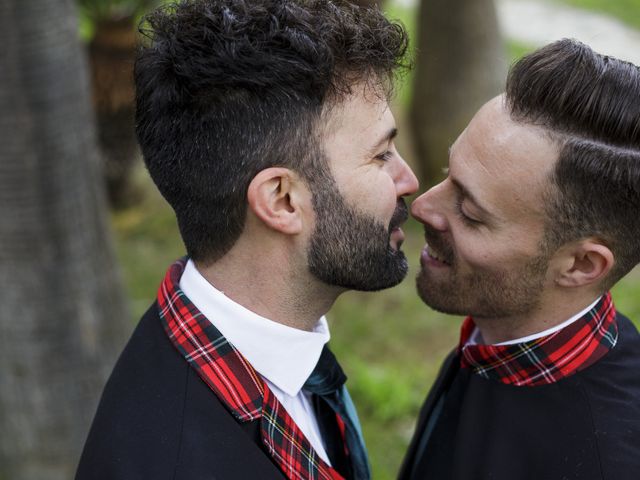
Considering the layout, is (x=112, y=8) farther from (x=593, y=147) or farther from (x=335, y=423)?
(x=593, y=147)

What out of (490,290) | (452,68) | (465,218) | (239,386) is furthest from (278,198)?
(452,68)

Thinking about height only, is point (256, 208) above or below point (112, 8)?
below

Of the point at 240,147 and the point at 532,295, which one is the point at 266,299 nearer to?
the point at 240,147

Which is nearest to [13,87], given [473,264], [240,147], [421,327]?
[240,147]

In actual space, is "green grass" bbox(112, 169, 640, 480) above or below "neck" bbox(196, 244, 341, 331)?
below

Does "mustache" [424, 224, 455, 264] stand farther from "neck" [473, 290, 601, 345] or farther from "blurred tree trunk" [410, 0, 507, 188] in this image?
"blurred tree trunk" [410, 0, 507, 188]

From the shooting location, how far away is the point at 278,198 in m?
2.41

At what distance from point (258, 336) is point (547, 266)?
2.88 ft

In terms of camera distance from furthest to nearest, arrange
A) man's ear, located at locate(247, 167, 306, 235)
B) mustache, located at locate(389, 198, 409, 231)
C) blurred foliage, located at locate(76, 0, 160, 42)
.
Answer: blurred foliage, located at locate(76, 0, 160, 42) → mustache, located at locate(389, 198, 409, 231) → man's ear, located at locate(247, 167, 306, 235)

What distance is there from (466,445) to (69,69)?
104 inches

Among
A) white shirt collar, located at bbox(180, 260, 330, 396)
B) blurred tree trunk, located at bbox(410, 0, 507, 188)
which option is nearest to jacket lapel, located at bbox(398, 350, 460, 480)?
white shirt collar, located at bbox(180, 260, 330, 396)

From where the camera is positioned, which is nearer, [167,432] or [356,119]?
[167,432]

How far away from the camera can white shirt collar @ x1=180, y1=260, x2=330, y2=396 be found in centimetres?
240

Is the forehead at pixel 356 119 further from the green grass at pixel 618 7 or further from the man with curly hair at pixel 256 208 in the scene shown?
the green grass at pixel 618 7
